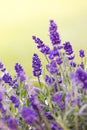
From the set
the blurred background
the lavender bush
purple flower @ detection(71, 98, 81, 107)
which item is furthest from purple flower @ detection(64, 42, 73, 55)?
the blurred background

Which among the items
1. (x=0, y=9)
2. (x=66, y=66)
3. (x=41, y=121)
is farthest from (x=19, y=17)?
(x=41, y=121)

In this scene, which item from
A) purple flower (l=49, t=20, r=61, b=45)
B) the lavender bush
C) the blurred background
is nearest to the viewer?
the lavender bush

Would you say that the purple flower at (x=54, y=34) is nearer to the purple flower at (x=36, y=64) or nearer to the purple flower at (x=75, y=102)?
the purple flower at (x=36, y=64)

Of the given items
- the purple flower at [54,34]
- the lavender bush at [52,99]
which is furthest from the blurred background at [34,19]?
the purple flower at [54,34]

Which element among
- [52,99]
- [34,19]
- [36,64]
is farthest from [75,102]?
[34,19]

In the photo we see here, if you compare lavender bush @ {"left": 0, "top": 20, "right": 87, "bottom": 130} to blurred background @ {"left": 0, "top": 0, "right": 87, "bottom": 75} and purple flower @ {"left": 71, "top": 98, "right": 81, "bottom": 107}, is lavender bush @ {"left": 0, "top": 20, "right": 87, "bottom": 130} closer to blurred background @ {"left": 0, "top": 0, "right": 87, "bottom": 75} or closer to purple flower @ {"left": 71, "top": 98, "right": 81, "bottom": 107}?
purple flower @ {"left": 71, "top": 98, "right": 81, "bottom": 107}

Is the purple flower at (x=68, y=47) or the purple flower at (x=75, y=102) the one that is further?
the purple flower at (x=68, y=47)
